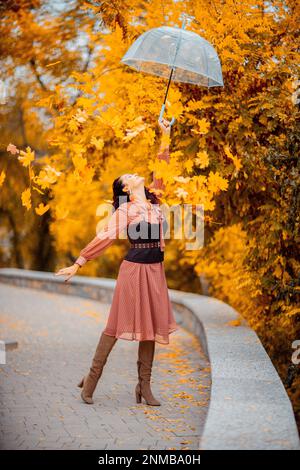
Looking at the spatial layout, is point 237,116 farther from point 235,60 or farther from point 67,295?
point 67,295

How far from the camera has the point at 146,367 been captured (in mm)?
5559

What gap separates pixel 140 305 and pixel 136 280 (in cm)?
20

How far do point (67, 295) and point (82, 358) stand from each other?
7.63 metres

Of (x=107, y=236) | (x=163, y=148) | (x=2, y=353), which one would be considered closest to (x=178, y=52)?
(x=163, y=148)

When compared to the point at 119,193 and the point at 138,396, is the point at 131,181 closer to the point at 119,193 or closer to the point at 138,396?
the point at 119,193

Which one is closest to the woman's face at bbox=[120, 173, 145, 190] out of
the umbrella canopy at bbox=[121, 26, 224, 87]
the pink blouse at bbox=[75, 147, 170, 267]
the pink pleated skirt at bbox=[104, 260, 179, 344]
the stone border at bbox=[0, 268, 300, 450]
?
the pink blouse at bbox=[75, 147, 170, 267]

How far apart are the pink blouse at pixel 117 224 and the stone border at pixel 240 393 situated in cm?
124

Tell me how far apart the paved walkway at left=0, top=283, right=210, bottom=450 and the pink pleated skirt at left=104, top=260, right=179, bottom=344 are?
637mm

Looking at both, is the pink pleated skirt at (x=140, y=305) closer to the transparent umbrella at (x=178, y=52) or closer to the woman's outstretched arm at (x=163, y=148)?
the woman's outstretched arm at (x=163, y=148)

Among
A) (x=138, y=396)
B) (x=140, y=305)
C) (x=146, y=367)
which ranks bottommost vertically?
(x=138, y=396)

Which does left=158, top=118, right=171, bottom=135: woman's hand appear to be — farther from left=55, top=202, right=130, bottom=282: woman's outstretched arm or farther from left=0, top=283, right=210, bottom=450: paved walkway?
left=0, top=283, right=210, bottom=450: paved walkway

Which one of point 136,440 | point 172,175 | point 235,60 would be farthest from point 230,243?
point 136,440

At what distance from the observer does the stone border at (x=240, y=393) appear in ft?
12.5

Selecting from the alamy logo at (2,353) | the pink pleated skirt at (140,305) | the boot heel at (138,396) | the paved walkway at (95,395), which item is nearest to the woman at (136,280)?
the pink pleated skirt at (140,305)
